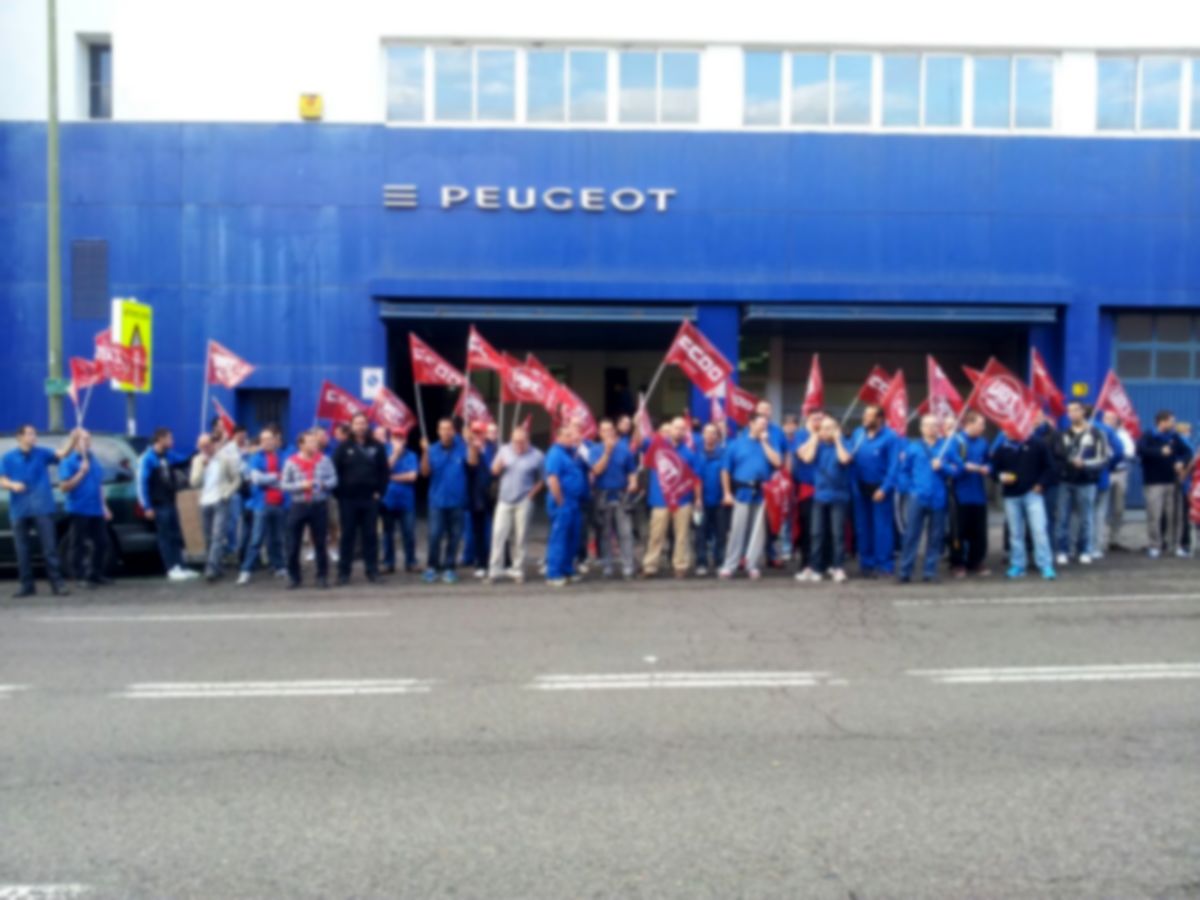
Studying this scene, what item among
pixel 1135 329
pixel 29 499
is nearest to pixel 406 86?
pixel 29 499

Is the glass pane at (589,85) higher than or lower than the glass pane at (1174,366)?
higher

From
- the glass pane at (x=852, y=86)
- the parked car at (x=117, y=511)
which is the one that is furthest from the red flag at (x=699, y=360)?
the glass pane at (x=852, y=86)

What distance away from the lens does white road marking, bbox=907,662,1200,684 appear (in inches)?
319

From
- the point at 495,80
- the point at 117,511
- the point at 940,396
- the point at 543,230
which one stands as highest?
the point at 495,80

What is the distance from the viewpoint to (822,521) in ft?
42.8

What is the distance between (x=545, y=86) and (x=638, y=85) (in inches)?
61.4

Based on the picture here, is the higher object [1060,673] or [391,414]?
[391,414]

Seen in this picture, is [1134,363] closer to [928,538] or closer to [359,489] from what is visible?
[928,538]

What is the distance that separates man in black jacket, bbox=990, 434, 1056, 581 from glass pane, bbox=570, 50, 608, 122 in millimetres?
10235

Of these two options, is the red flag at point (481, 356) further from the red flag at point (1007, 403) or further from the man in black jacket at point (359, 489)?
the red flag at point (1007, 403)

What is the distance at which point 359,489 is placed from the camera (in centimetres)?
1334

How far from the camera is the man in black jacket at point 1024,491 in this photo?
43.1 ft

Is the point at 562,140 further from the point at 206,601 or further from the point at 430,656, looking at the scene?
the point at 430,656

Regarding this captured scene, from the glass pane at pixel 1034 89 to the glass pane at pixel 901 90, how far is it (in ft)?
5.60
